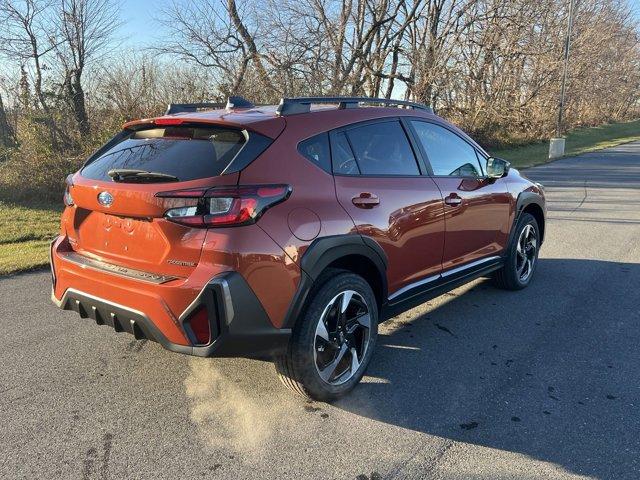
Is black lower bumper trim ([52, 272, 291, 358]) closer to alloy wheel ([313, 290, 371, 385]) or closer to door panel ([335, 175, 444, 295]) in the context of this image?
alloy wheel ([313, 290, 371, 385])

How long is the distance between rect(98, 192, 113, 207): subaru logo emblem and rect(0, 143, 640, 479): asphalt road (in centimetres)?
120

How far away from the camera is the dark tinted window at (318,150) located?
3096 millimetres

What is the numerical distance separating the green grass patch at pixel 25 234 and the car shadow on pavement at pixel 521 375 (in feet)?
14.4

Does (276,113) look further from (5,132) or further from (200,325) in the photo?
(5,132)

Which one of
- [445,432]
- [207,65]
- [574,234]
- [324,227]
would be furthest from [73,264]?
[207,65]

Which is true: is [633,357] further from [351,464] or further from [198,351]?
[198,351]

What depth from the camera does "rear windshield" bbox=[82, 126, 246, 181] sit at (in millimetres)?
2852

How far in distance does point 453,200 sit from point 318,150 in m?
1.46

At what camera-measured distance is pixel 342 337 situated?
10.8ft

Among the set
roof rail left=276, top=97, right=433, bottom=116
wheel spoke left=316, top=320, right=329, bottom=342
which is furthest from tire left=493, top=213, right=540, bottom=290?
wheel spoke left=316, top=320, right=329, bottom=342

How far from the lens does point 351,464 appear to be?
2641 mm

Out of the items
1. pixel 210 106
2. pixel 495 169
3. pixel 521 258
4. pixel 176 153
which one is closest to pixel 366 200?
pixel 176 153

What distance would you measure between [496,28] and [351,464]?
25.0 meters

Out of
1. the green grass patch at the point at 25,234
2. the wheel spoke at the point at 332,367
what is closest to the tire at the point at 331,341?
the wheel spoke at the point at 332,367
